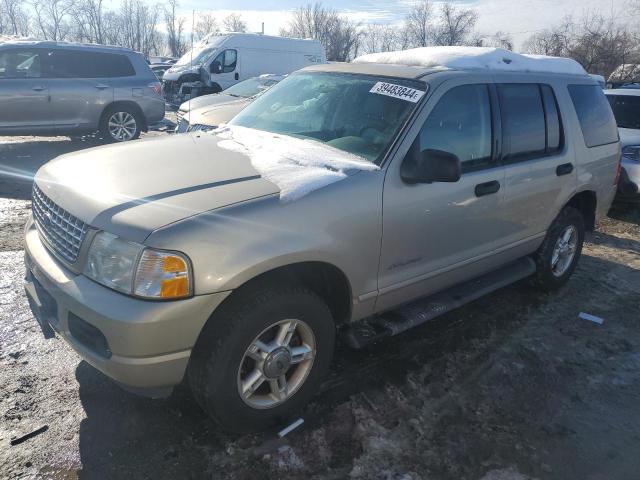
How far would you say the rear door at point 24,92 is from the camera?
9.09 metres

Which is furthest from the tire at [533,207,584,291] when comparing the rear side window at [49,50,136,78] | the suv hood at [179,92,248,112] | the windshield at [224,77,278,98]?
the rear side window at [49,50,136,78]

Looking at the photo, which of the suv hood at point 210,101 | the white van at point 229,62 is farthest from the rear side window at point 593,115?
the white van at point 229,62

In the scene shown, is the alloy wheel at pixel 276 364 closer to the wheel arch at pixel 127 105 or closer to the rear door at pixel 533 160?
the rear door at pixel 533 160

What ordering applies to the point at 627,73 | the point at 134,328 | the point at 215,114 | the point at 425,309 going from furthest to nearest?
the point at 627,73 < the point at 215,114 < the point at 425,309 < the point at 134,328

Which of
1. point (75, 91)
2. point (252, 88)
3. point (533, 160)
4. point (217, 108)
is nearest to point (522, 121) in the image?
point (533, 160)

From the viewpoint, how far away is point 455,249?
11.3ft

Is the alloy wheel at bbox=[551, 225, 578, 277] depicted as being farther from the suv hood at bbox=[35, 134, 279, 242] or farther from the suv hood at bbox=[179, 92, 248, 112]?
the suv hood at bbox=[179, 92, 248, 112]

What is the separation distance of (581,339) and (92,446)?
3.41 metres

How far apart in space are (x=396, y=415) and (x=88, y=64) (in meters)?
9.50

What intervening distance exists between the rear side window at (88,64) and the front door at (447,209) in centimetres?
861

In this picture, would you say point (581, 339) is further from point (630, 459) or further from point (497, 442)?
point (497, 442)

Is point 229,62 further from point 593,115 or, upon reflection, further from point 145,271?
point 145,271

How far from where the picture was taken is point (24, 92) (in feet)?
30.1

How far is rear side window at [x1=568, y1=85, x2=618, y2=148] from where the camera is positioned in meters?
4.48
